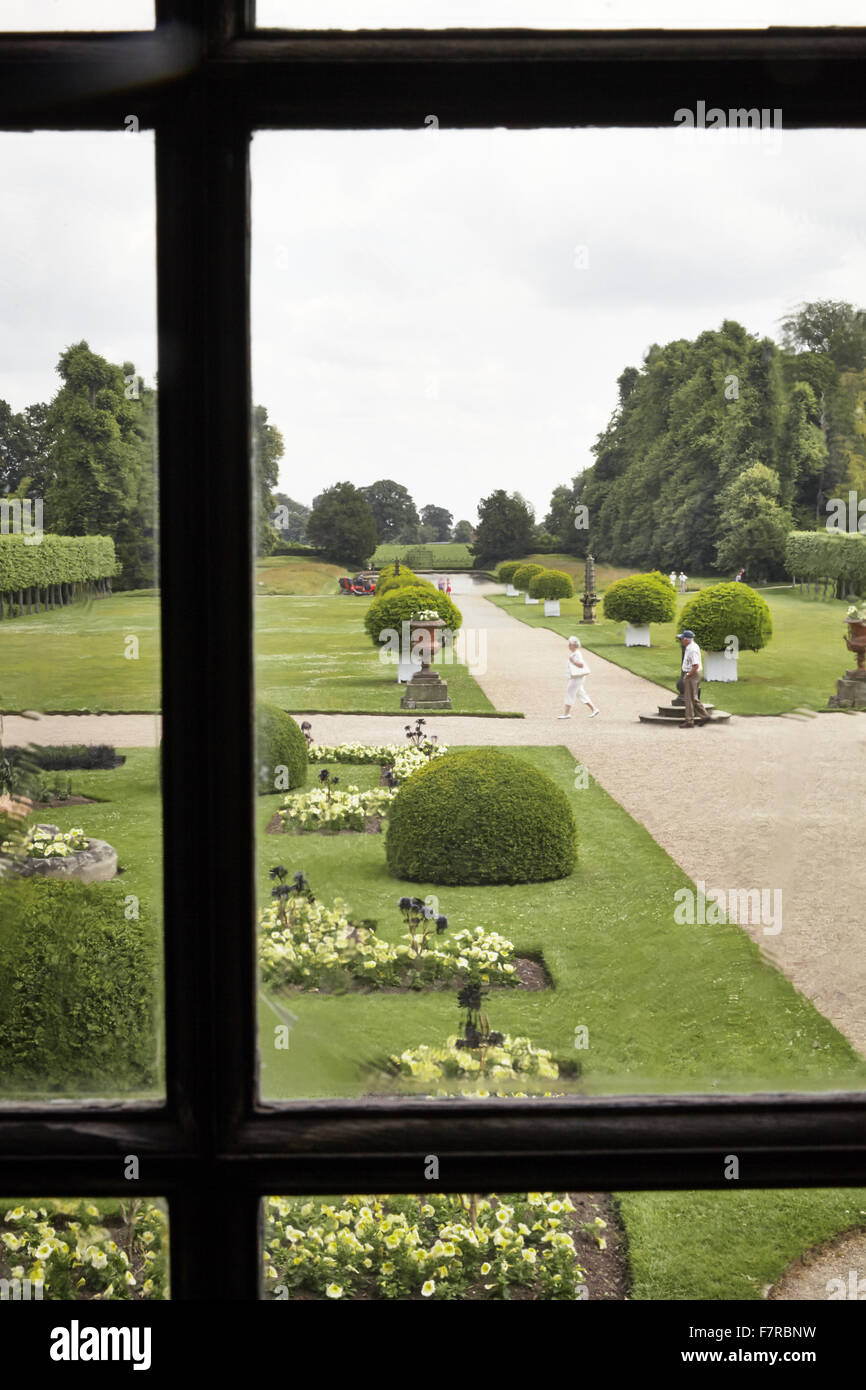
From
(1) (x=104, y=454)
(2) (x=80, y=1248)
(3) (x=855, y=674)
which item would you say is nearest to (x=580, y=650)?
(3) (x=855, y=674)

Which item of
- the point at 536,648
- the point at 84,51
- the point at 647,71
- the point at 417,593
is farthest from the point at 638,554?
the point at 84,51

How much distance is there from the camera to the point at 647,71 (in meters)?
0.95

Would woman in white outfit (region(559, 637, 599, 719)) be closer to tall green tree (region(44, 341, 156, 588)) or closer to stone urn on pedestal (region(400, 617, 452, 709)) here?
stone urn on pedestal (region(400, 617, 452, 709))

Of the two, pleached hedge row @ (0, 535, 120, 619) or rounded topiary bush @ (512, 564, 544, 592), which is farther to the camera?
rounded topiary bush @ (512, 564, 544, 592)

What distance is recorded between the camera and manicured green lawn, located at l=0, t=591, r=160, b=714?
4.08ft

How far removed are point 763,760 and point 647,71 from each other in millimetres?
964

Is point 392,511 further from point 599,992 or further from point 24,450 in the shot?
point 599,992

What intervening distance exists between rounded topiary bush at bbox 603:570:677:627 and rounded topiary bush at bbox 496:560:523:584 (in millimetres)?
148

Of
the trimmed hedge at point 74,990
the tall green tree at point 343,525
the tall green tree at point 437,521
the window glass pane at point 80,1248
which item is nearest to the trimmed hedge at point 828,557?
the tall green tree at point 437,521

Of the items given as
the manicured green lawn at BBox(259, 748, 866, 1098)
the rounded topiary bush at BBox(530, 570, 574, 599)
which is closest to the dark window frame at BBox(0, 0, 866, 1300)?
the manicured green lawn at BBox(259, 748, 866, 1098)

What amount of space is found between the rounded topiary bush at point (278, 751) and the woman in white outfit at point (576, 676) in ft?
1.48

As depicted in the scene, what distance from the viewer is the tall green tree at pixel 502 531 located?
1550 mm

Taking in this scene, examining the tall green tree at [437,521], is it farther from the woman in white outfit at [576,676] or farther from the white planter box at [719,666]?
the white planter box at [719,666]
